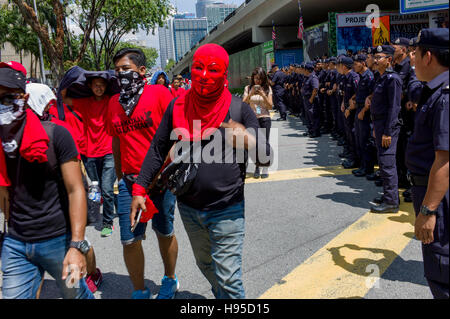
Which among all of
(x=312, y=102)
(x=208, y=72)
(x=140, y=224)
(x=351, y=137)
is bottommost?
(x=140, y=224)

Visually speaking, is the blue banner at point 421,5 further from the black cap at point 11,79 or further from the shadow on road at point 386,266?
the black cap at point 11,79

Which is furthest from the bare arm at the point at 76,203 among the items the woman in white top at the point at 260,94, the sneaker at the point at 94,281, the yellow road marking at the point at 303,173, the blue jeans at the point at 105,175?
the yellow road marking at the point at 303,173

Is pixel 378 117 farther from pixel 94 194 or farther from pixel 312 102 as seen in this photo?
pixel 312 102

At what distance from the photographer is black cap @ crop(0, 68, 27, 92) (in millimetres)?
2309

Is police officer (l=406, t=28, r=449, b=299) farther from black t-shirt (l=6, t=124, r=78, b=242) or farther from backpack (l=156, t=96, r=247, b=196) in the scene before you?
black t-shirt (l=6, t=124, r=78, b=242)

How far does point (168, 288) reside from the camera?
11.7 ft

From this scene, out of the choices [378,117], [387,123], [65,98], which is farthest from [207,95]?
[378,117]

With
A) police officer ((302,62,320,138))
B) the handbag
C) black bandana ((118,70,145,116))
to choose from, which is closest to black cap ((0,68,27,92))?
the handbag

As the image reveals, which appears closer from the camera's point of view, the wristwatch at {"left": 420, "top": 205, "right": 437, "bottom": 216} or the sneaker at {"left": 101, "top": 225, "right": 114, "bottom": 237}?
the wristwatch at {"left": 420, "top": 205, "right": 437, "bottom": 216}

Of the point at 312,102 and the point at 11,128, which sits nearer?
the point at 11,128

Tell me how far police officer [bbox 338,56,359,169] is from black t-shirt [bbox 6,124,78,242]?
254 inches

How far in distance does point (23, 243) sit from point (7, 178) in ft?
1.26

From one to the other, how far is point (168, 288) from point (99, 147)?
7.79 feet
